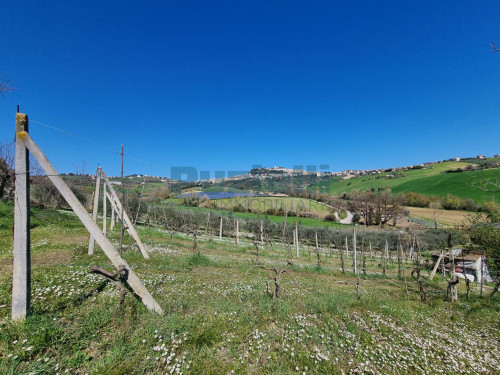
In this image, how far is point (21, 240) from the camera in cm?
409

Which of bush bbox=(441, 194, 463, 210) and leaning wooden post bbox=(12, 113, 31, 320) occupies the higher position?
leaning wooden post bbox=(12, 113, 31, 320)

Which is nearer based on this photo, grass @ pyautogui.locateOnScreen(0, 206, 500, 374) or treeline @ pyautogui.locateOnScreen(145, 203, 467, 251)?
grass @ pyautogui.locateOnScreen(0, 206, 500, 374)

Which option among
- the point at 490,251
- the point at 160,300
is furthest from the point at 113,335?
the point at 490,251

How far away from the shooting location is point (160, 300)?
5902 millimetres

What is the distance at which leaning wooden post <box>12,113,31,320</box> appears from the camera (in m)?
4.04

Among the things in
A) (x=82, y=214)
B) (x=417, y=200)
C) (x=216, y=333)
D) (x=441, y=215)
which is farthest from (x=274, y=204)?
(x=82, y=214)

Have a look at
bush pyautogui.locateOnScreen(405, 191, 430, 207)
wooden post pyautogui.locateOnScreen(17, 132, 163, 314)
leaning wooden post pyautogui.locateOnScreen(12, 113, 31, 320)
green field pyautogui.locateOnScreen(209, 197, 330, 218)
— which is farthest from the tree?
bush pyautogui.locateOnScreen(405, 191, 430, 207)

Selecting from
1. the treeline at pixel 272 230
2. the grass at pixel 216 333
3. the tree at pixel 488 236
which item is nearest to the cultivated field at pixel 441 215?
the treeline at pixel 272 230

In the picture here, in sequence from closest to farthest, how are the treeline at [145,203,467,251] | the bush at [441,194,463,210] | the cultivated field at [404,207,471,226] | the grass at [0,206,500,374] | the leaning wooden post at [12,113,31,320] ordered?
the grass at [0,206,500,374]
the leaning wooden post at [12,113,31,320]
the treeline at [145,203,467,251]
the cultivated field at [404,207,471,226]
the bush at [441,194,463,210]

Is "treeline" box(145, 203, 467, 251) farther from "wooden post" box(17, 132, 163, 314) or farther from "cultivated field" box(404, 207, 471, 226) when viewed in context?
"wooden post" box(17, 132, 163, 314)

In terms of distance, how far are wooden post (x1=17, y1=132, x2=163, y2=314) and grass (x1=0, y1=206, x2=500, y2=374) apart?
403 millimetres

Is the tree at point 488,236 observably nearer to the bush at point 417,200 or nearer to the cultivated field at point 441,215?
the cultivated field at point 441,215

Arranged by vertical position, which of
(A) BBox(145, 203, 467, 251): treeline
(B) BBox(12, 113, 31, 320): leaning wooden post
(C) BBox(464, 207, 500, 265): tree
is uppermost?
(B) BBox(12, 113, 31, 320): leaning wooden post

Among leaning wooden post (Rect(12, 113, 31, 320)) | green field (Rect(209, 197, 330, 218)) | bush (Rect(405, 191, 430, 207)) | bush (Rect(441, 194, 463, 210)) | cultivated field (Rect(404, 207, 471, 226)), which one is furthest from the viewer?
bush (Rect(405, 191, 430, 207))
